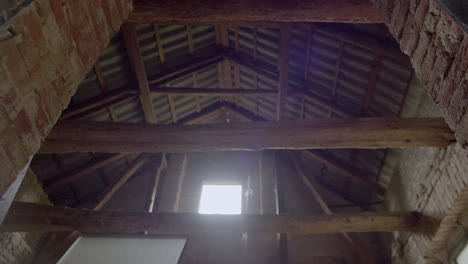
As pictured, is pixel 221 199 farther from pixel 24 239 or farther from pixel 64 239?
pixel 24 239

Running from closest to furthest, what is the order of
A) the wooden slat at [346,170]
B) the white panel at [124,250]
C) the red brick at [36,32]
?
the red brick at [36,32], the white panel at [124,250], the wooden slat at [346,170]

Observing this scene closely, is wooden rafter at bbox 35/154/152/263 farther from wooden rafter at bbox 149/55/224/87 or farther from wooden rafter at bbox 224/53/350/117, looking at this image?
wooden rafter at bbox 224/53/350/117

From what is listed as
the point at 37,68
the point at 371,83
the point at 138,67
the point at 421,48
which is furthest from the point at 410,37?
the point at 138,67

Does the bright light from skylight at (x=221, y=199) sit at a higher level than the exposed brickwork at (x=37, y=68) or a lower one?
higher

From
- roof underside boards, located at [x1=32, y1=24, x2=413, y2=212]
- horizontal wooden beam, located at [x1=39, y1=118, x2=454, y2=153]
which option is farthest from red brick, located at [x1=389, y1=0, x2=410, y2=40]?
roof underside boards, located at [x1=32, y1=24, x2=413, y2=212]

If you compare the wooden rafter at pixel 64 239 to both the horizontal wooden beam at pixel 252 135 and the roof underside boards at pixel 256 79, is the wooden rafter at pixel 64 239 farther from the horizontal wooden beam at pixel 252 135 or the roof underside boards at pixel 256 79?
the horizontal wooden beam at pixel 252 135

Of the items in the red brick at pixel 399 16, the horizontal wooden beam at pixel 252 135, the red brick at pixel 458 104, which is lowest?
the red brick at pixel 458 104

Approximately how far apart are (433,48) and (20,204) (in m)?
5.44

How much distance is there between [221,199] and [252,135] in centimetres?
420

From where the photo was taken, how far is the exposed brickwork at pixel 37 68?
141 centimetres

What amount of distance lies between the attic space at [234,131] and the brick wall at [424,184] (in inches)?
1.2

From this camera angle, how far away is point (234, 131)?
16.1 feet

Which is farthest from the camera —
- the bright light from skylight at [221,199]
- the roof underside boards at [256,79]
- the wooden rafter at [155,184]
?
the bright light from skylight at [221,199]

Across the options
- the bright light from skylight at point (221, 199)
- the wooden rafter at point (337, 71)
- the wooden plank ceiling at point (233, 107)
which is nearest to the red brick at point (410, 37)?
the wooden plank ceiling at point (233, 107)
